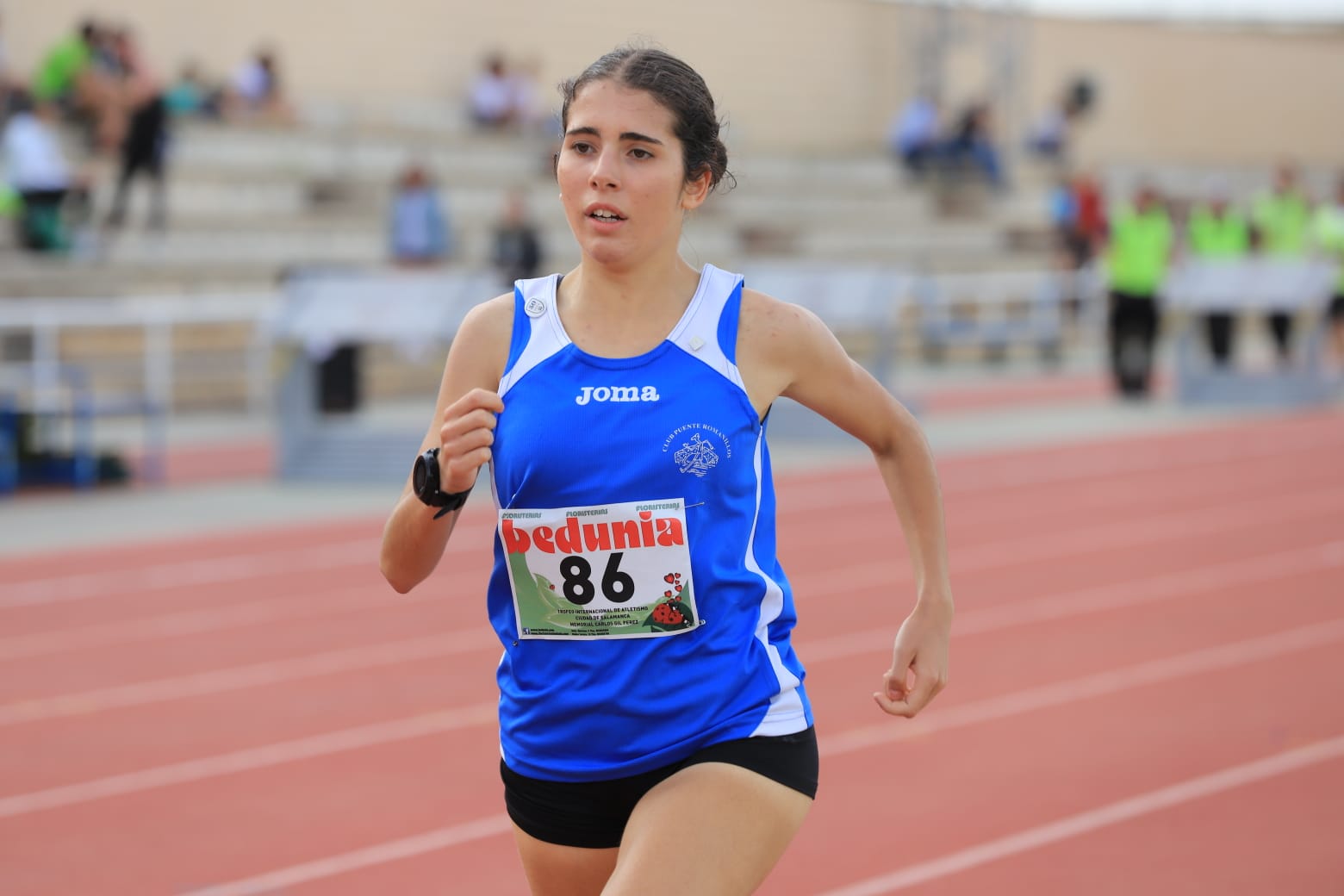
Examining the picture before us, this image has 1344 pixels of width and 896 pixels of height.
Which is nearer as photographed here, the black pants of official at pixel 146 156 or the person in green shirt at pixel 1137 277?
the black pants of official at pixel 146 156

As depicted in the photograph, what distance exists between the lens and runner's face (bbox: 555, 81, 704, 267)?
2750mm

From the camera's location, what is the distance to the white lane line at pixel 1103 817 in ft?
16.1

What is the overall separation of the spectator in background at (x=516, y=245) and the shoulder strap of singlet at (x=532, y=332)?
571 inches

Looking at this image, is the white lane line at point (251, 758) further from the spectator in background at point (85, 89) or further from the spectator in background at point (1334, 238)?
the spectator in background at point (1334, 238)

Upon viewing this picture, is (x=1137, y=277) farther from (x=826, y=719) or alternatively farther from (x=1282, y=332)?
(x=826, y=719)

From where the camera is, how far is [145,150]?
54.1ft

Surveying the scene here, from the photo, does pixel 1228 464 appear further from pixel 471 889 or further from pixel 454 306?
pixel 471 889

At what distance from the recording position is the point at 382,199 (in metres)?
20.4

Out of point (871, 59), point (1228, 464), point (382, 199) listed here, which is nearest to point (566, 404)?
point (1228, 464)

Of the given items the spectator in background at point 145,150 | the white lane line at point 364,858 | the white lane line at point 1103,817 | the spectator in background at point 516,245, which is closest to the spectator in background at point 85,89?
the spectator in background at point 145,150

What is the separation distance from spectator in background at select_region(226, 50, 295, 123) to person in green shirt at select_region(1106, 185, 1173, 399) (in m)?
8.96

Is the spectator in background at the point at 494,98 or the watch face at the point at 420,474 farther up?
the spectator in background at the point at 494,98

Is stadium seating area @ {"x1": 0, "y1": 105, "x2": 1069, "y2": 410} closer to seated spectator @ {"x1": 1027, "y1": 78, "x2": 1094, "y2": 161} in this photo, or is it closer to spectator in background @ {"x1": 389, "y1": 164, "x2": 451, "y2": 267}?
spectator in background @ {"x1": 389, "y1": 164, "x2": 451, "y2": 267}

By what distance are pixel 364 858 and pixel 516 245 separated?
12.7m
